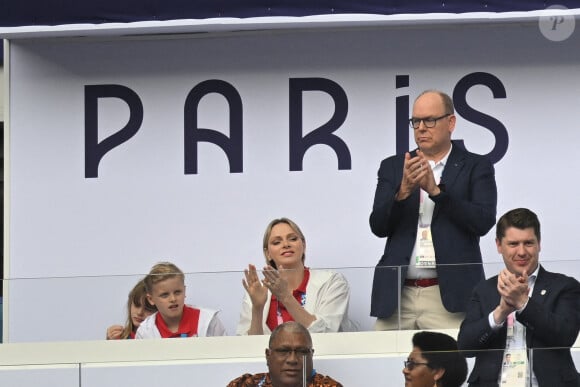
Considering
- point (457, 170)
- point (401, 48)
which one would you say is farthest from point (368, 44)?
point (457, 170)

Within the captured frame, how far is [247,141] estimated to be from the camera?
44.7 feet

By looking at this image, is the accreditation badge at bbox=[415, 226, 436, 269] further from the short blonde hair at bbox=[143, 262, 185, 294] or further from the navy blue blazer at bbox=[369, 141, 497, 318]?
the short blonde hair at bbox=[143, 262, 185, 294]

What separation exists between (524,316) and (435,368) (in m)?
0.67

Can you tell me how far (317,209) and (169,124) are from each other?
4.49 feet

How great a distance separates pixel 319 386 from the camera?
1026 centimetres

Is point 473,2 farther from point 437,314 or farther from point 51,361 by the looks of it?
point 51,361

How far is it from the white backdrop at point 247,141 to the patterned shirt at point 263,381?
274 cm

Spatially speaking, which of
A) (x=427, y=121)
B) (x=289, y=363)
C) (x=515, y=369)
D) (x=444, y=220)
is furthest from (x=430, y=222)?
(x=515, y=369)

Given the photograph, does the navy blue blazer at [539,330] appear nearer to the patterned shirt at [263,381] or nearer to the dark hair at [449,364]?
the dark hair at [449,364]

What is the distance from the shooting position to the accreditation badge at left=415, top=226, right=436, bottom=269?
11219 mm

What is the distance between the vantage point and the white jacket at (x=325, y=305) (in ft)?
36.6

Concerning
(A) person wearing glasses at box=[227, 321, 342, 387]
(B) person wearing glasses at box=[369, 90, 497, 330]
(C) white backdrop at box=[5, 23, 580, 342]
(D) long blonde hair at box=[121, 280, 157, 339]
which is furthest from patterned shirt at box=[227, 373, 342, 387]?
(C) white backdrop at box=[5, 23, 580, 342]

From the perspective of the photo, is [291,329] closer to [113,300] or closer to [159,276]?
[159,276]

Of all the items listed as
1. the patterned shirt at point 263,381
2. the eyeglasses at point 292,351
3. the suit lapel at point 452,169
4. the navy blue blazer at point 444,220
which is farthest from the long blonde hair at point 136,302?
the suit lapel at point 452,169
